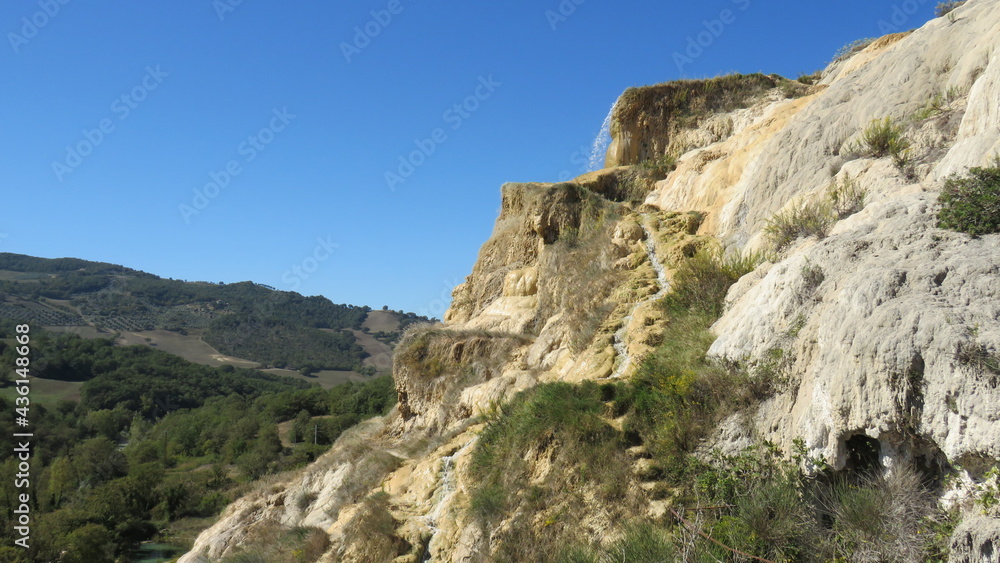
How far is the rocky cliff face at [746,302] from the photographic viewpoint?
220 inches

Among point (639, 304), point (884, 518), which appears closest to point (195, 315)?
point (639, 304)

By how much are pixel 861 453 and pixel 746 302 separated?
2976 mm

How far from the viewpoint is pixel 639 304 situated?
39.2 feet

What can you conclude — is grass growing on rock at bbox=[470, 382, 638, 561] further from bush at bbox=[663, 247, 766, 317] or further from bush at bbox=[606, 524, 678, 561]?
bush at bbox=[663, 247, 766, 317]

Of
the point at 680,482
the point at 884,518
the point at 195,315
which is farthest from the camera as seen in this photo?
the point at 195,315

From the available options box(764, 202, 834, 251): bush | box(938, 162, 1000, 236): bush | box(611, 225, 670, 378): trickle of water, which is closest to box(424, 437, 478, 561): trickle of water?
box(611, 225, 670, 378): trickle of water

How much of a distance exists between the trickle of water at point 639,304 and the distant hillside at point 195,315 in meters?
111

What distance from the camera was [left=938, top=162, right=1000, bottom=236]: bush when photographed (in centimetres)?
675

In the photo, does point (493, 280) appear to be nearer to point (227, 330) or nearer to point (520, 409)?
point (520, 409)

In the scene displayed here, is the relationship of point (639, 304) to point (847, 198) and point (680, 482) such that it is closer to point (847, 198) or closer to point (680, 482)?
point (847, 198)

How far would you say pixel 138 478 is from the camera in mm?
42500

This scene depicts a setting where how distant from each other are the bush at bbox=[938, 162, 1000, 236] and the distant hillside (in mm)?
117558

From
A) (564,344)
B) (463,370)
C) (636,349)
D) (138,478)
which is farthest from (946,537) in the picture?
(138,478)

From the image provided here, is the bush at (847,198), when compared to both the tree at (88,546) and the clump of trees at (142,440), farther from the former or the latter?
the tree at (88,546)
